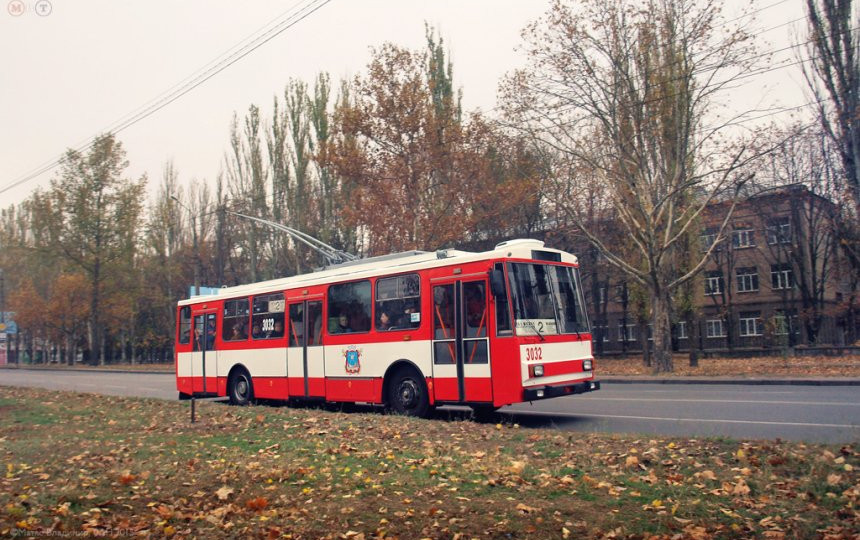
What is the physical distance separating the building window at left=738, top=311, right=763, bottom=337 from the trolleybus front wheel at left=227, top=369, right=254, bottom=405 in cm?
4523

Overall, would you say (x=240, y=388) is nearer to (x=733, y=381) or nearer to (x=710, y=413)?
(x=710, y=413)

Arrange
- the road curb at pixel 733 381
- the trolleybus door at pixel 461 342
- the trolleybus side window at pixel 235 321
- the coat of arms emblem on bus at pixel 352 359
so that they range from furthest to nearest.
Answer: the road curb at pixel 733 381, the trolleybus side window at pixel 235 321, the coat of arms emblem on bus at pixel 352 359, the trolleybus door at pixel 461 342

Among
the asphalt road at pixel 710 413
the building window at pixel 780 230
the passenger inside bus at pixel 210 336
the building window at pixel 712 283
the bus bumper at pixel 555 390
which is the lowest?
the asphalt road at pixel 710 413

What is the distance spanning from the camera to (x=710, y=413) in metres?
12.6

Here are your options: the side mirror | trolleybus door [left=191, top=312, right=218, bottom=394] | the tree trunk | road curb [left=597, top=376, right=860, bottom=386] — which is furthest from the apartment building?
the side mirror

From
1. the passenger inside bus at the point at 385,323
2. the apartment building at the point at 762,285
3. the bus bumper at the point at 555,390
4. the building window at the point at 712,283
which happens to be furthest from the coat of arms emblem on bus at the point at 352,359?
the building window at the point at 712,283

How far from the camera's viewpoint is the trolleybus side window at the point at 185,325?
20250 millimetres

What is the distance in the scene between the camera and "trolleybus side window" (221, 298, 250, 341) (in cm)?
1816

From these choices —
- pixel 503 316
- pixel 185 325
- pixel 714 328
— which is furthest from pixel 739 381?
pixel 714 328

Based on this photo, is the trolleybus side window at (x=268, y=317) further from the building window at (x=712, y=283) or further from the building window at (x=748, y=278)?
the building window at (x=748, y=278)

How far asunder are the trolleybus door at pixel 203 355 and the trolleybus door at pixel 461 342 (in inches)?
330

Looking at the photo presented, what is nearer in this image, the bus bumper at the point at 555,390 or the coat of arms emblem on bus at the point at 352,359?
the bus bumper at the point at 555,390

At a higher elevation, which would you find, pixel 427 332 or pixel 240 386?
pixel 427 332

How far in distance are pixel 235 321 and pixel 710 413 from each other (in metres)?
11.4
